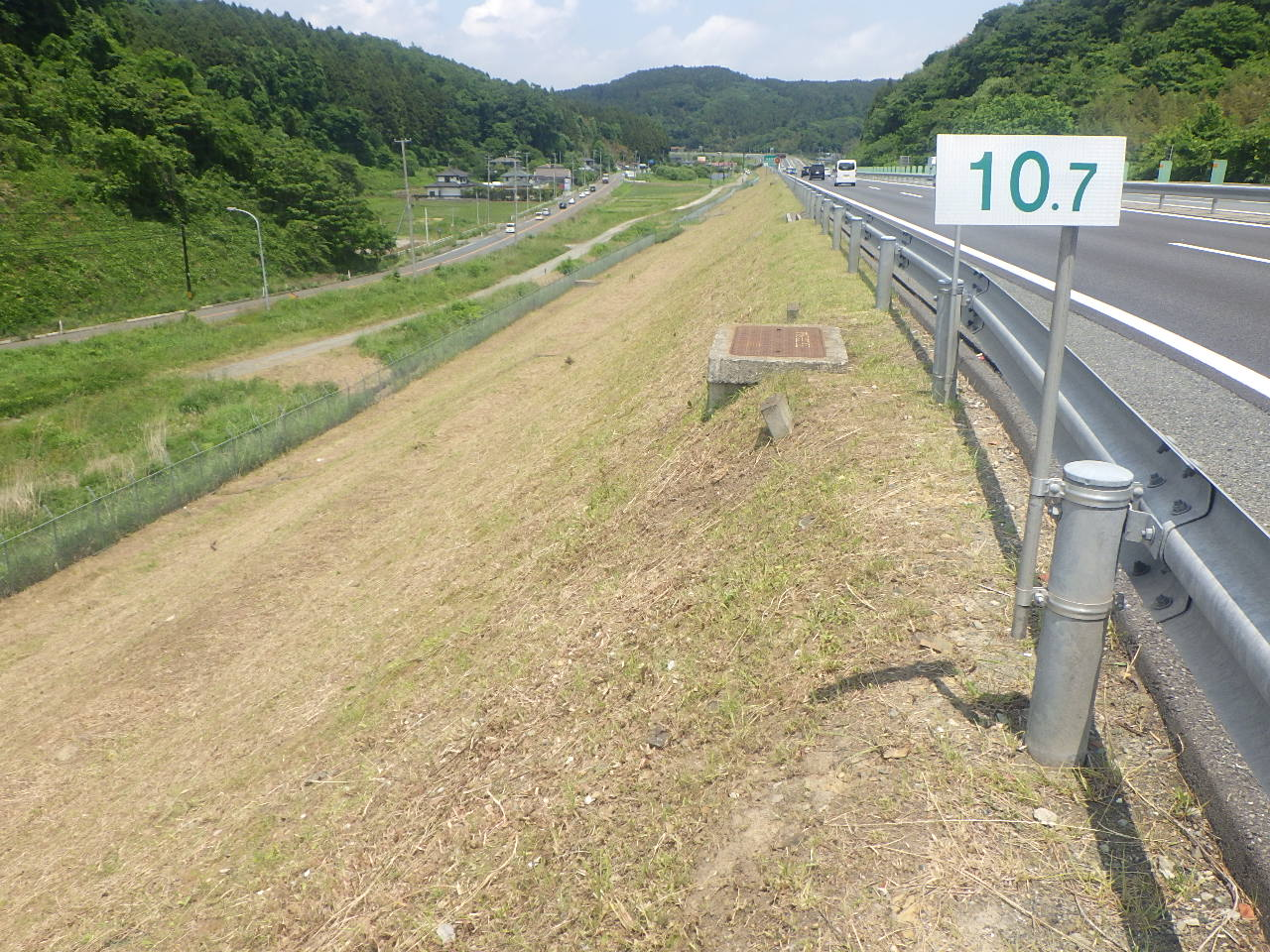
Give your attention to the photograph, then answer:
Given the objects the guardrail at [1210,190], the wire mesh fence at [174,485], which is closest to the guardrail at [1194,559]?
the wire mesh fence at [174,485]

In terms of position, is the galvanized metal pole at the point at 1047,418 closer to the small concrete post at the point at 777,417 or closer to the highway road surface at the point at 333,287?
the small concrete post at the point at 777,417

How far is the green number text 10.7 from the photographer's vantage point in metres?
2.96

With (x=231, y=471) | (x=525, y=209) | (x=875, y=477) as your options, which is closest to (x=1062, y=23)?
(x=525, y=209)

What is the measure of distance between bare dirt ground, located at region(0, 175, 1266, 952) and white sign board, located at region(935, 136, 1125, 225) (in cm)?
171

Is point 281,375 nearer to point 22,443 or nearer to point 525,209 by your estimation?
point 22,443

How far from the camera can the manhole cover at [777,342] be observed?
8.08 meters

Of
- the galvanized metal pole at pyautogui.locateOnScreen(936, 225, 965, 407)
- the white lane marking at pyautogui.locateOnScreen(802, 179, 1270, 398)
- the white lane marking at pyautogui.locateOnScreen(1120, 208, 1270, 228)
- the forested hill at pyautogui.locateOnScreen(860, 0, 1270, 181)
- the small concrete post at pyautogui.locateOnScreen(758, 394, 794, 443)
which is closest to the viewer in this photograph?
the galvanized metal pole at pyautogui.locateOnScreen(936, 225, 965, 407)

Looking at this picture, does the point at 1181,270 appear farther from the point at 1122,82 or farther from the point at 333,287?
the point at 333,287

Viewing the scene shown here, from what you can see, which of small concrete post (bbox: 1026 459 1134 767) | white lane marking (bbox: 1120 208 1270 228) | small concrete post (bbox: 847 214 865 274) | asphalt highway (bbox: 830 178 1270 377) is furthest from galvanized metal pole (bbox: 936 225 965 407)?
white lane marking (bbox: 1120 208 1270 228)

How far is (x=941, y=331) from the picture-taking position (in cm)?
602

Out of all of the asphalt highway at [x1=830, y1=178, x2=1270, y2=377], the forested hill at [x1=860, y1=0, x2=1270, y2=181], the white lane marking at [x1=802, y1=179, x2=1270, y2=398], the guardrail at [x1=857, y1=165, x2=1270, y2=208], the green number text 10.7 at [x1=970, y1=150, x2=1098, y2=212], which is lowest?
the white lane marking at [x1=802, y1=179, x2=1270, y2=398]

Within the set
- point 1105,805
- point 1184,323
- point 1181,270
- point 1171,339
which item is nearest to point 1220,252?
point 1181,270

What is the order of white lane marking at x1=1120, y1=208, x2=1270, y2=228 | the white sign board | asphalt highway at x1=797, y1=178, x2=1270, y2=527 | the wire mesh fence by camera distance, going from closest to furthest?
the white sign board < asphalt highway at x1=797, y1=178, x2=1270, y2=527 < the wire mesh fence < white lane marking at x1=1120, y1=208, x2=1270, y2=228

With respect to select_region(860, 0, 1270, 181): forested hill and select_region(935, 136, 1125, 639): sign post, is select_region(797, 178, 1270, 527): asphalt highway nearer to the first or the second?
select_region(935, 136, 1125, 639): sign post
